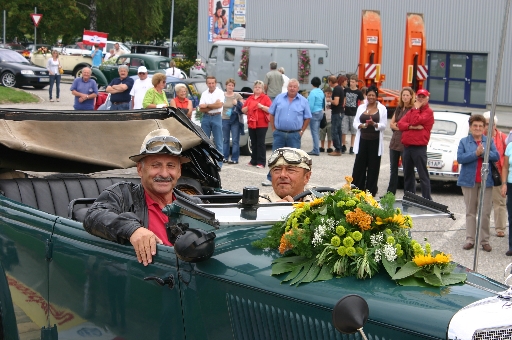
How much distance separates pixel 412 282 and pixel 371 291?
17cm

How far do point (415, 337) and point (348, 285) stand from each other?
14.8 inches

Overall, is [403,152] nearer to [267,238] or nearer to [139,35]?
[267,238]

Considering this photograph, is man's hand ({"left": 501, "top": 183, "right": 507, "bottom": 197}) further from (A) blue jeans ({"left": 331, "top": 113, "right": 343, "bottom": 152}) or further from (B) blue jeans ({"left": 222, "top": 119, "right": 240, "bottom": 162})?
(A) blue jeans ({"left": 331, "top": 113, "right": 343, "bottom": 152})

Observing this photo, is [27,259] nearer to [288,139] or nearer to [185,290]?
[185,290]

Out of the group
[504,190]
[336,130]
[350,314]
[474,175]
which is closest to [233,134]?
[336,130]

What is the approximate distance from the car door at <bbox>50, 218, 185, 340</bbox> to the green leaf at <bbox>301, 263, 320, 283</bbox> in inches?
26.1

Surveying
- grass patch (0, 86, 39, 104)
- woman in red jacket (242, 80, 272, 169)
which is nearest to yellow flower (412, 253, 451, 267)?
woman in red jacket (242, 80, 272, 169)

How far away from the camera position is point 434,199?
1262 cm

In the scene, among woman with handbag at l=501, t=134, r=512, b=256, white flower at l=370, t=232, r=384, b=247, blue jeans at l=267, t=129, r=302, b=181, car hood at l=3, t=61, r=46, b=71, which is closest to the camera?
white flower at l=370, t=232, r=384, b=247

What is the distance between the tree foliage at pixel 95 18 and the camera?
4947 centimetres

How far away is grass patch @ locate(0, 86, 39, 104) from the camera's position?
85.3 feet

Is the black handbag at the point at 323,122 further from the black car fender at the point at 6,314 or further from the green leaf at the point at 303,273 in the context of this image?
the green leaf at the point at 303,273

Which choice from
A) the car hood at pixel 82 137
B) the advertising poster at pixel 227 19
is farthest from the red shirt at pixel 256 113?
the advertising poster at pixel 227 19

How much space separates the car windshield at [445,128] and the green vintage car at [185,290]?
363 inches
